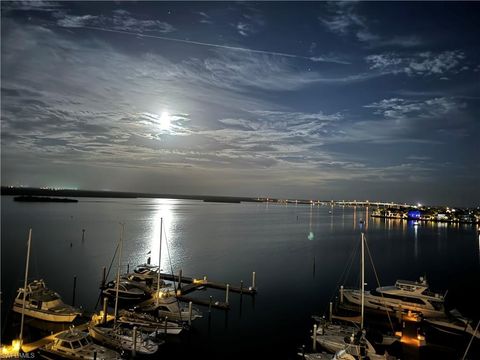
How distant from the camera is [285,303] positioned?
113 feet

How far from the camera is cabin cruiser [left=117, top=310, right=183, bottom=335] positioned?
24.4 m

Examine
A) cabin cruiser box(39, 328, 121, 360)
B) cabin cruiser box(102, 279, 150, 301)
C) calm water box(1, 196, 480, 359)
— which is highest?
cabin cruiser box(39, 328, 121, 360)

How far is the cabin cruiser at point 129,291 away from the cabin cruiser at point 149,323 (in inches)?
264

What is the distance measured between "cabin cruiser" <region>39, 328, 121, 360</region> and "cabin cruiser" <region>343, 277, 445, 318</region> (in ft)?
72.0

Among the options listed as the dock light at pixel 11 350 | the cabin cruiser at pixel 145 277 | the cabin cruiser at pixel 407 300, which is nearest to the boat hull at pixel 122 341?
the dock light at pixel 11 350

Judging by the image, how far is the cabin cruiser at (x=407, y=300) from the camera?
2927 centimetres

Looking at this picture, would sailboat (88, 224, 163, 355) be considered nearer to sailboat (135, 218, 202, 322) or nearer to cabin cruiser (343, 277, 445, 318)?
sailboat (135, 218, 202, 322)

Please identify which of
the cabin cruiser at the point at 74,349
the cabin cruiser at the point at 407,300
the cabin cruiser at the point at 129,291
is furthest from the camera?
the cabin cruiser at the point at 129,291

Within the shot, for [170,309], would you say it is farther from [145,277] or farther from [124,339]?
[145,277]

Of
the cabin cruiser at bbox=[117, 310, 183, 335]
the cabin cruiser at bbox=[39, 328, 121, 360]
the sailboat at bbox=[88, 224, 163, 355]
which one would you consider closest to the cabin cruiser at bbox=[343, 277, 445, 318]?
the cabin cruiser at bbox=[117, 310, 183, 335]

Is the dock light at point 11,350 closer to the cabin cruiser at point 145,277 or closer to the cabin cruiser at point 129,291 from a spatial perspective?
the cabin cruiser at point 129,291

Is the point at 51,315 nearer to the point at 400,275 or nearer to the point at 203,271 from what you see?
the point at 203,271

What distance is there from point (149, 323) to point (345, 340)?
13.5 metres

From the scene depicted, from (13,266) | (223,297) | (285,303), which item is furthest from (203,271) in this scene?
(13,266)
